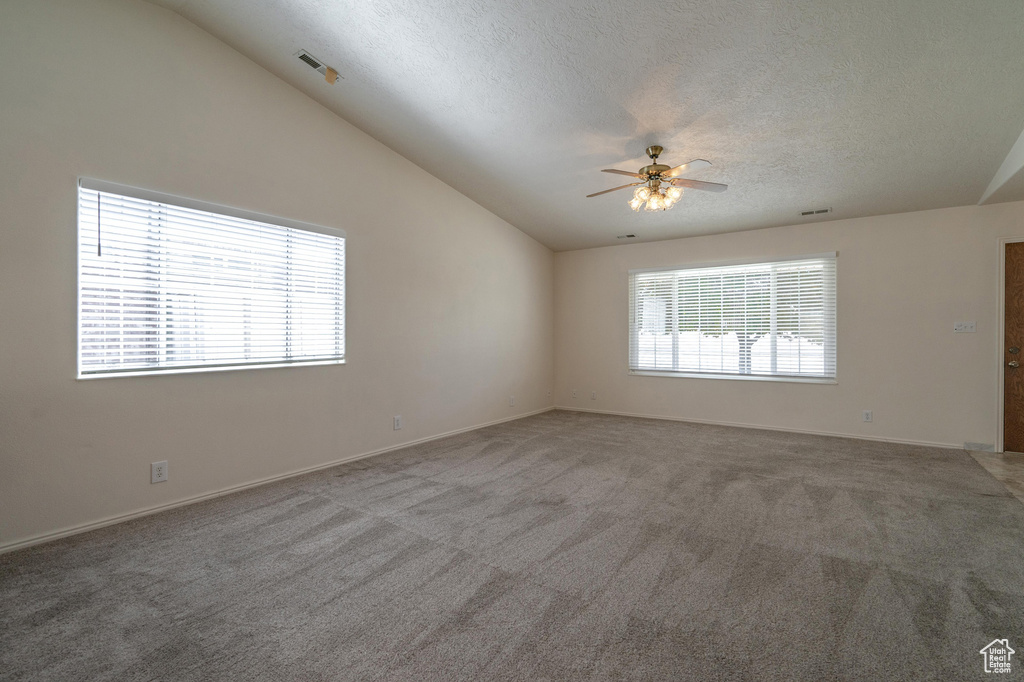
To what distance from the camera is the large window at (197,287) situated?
2896mm

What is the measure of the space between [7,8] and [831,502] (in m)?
6.09

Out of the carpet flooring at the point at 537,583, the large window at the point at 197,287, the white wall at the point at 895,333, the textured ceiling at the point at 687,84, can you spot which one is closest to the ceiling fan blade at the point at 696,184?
the textured ceiling at the point at 687,84

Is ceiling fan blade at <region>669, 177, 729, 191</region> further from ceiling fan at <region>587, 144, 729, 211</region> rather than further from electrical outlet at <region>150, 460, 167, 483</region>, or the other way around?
electrical outlet at <region>150, 460, 167, 483</region>

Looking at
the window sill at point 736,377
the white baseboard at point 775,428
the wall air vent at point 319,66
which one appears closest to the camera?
the wall air vent at point 319,66

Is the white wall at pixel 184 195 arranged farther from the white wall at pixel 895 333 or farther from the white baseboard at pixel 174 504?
the white wall at pixel 895 333

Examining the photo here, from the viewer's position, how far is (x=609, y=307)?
6953mm

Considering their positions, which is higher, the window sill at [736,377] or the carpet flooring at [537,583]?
the window sill at [736,377]

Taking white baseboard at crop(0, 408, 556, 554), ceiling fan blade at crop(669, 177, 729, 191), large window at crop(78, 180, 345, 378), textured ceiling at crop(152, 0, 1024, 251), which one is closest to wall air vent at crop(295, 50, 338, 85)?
textured ceiling at crop(152, 0, 1024, 251)

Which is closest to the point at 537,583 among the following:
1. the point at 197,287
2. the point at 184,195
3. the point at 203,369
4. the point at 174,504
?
the point at 174,504

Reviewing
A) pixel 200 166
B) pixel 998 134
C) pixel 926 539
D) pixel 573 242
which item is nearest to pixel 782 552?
pixel 926 539

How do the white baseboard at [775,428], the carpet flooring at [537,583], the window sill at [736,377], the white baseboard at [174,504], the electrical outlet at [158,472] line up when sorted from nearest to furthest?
the carpet flooring at [537,583]
the white baseboard at [174,504]
the electrical outlet at [158,472]
the white baseboard at [775,428]
the window sill at [736,377]

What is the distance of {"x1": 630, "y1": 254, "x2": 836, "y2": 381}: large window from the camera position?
546cm

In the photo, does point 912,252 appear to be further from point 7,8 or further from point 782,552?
point 7,8

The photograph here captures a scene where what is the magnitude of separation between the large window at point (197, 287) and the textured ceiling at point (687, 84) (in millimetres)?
1415
